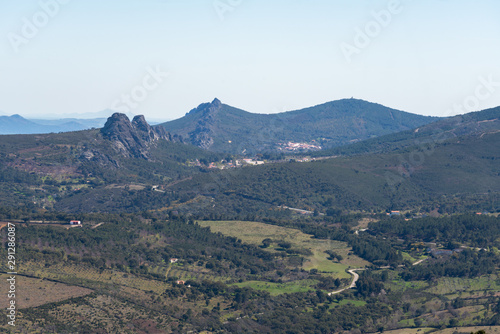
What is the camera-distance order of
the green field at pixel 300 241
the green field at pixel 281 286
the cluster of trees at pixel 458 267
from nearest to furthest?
the green field at pixel 281 286
the cluster of trees at pixel 458 267
the green field at pixel 300 241

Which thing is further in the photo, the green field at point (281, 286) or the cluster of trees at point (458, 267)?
the cluster of trees at point (458, 267)

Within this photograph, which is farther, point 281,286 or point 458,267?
point 458,267

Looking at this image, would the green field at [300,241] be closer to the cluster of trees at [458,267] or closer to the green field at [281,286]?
the green field at [281,286]

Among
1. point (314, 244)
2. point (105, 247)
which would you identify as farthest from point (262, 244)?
point (105, 247)

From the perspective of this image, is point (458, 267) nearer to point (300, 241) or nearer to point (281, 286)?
point (281, 286)

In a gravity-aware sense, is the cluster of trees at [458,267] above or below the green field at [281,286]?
above

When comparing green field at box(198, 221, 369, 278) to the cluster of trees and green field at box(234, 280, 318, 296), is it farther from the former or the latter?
the cluster of trees

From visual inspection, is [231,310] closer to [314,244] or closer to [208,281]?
[208,281]

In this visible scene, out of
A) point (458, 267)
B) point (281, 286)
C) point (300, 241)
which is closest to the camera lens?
point (281, 286)

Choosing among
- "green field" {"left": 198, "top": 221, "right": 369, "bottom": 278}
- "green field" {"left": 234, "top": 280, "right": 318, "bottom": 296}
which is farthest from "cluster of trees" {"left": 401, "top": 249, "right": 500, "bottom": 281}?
"green field" {"left": 234, "top": 280, "right": 318, "bottom": 296}

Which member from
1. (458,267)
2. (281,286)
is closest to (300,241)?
(281,286)

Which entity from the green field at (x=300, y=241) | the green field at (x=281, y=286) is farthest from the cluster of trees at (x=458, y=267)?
the green field at (x=281, y=286)
